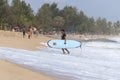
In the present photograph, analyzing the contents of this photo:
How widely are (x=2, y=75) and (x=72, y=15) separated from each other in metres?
102

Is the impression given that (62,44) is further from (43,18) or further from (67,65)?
(43,18)

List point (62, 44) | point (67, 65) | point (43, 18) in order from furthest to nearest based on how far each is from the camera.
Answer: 1. point (43, 18)
2. point (62, 44)
3. point (67, 65)

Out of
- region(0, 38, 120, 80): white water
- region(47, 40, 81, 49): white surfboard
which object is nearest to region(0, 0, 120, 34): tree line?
region(47, 40, 81, 49): white surfboard

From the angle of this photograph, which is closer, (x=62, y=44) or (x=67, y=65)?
(x=67, y=65)

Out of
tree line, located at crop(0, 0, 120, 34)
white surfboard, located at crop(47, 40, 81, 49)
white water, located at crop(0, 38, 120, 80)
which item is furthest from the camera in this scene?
tree line, located at crop(0, 0, 120, 34)

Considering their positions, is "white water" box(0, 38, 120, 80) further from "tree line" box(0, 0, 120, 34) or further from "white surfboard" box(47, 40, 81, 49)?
"tree line" box(0, 0, 120, 34)

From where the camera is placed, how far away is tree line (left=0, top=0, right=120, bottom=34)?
61.3 metres

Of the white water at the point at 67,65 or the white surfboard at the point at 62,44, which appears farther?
the white surfboard at the point at 62,44

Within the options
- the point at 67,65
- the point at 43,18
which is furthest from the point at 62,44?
the point at 43,18

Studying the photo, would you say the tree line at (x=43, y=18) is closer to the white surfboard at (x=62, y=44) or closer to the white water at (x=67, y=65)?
the white surfboard at (x=62, y=44)

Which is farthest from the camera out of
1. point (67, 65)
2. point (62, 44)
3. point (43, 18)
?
point (43, 18)

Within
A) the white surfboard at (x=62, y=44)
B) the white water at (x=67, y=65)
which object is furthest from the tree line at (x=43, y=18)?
the white water at (x=67, y=65)

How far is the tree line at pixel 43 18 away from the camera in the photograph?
61.3 m

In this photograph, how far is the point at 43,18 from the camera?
284 ft
